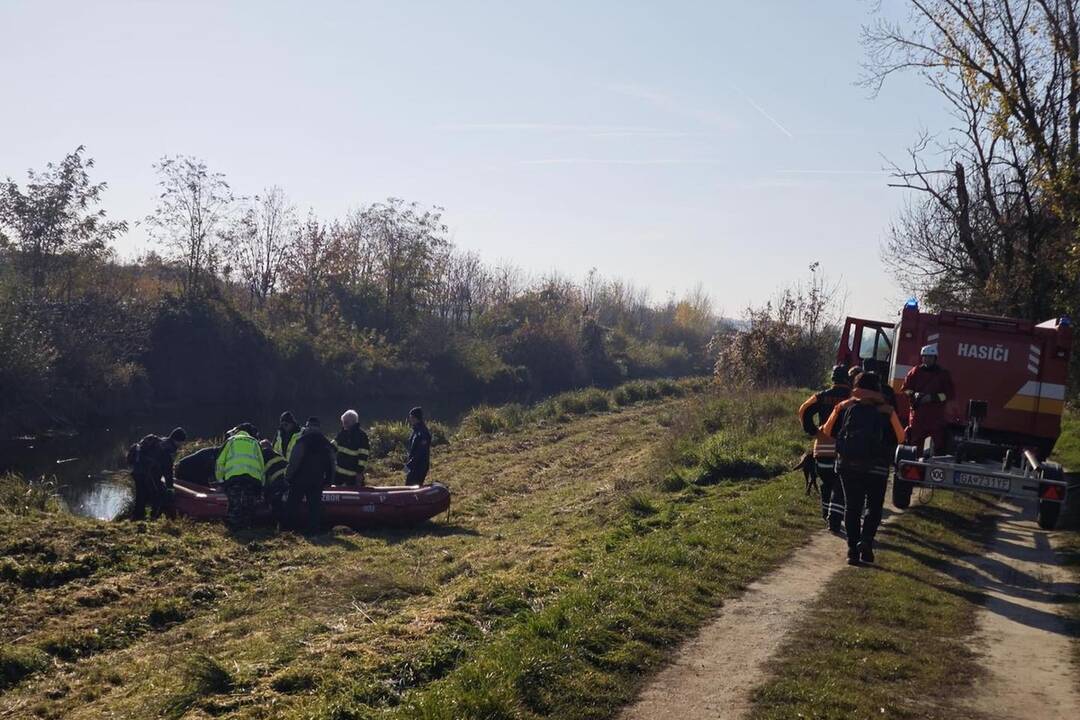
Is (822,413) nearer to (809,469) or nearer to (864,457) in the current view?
(809,469)

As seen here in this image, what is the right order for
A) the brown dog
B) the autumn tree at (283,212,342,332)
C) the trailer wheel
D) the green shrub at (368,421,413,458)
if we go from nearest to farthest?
the trailer wheel, the brown dog, the green shrub at (368,421,413,458), the autumn tree at (283,212,342,332)

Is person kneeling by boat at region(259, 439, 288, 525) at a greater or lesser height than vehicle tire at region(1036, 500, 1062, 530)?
lesser

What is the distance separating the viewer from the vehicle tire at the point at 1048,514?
38.6ft

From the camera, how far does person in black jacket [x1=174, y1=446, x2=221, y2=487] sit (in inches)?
690

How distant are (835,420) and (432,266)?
167 feet

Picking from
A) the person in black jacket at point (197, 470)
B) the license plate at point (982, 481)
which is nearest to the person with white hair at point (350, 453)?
the person in black jacket at point (197, 470)

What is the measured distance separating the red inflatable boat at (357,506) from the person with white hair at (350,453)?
635mm

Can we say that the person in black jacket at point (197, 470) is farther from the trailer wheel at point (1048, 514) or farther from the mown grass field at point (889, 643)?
the trailer wheel at point (1048, 514)

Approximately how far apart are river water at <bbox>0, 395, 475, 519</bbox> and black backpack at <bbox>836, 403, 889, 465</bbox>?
562 inches

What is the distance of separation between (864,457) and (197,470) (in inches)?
472

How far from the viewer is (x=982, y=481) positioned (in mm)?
10617

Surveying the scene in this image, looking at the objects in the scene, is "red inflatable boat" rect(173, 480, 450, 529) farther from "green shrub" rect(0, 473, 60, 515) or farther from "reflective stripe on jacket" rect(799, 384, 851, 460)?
"reflective stripe on jacket" rect(799, 384, 851, 460)

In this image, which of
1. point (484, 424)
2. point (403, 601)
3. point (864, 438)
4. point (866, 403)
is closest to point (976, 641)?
point (864, 438)

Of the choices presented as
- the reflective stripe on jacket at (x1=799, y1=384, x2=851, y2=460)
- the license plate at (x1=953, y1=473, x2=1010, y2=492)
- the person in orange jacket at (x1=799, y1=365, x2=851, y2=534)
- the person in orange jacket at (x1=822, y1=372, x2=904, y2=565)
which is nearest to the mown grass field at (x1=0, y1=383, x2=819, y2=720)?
the person in orange jacket at (x1=799, y1=365, x2=851, y2=534)
